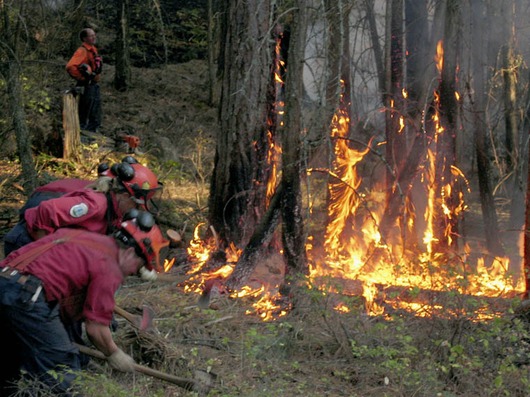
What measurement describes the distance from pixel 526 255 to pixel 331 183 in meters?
3.37

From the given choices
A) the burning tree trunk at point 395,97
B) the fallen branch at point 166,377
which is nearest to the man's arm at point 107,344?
the fallen branch at point 166,377

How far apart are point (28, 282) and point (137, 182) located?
1776mm

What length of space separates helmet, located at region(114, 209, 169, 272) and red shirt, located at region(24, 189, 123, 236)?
0.81 meters

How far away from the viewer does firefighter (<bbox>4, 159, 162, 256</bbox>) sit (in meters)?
5.14

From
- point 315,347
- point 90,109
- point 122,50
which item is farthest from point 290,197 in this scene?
point 122,50

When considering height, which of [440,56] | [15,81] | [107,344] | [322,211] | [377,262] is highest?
[440,56]

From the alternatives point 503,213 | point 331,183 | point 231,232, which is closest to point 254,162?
point 231,232

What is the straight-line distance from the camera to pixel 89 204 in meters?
5.27

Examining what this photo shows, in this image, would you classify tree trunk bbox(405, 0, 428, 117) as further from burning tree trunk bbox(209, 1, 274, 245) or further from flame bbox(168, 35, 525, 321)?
burning tree trunk bbox(209, 1, 274, 245)

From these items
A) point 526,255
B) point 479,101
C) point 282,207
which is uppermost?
point 479,101

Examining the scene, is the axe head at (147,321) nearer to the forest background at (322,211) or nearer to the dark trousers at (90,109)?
the forest background at (322,211)

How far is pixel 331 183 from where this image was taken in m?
9.66

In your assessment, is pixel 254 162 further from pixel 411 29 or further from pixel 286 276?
pixel 411 29

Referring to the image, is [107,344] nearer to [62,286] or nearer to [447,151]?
[62,286]
